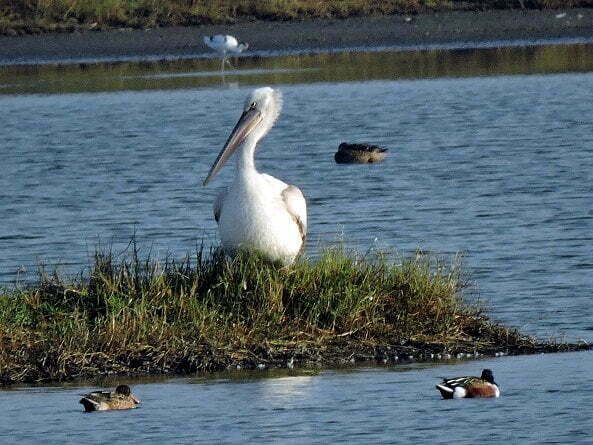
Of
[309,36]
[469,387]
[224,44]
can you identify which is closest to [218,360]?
[469,387]

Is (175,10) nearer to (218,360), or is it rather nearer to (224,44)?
(224,44)

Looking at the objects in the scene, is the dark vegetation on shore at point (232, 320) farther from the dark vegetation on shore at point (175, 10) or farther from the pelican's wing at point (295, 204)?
the dark vegetation on shore at point (175, 10)

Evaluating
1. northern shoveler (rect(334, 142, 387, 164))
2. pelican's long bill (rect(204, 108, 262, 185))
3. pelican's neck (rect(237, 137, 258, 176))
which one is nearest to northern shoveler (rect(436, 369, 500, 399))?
Answer: pelican's neck (rect(237, 137, 258, 176))

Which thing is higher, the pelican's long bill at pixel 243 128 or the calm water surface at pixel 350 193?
the pelican's long bill at pixel 243 128

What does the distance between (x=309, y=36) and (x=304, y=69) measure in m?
1.52

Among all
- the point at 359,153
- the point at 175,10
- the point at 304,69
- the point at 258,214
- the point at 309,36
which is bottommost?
the point at 304,69

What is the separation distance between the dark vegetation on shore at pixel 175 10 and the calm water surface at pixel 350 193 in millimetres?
1000

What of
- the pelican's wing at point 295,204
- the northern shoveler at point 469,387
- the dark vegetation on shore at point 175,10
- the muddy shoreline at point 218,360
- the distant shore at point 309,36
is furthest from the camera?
the dark vegetation on shore at point 175,10

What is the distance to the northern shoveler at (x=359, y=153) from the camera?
64.1 feet

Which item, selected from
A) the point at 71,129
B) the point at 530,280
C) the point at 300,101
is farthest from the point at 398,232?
the point at 300,101

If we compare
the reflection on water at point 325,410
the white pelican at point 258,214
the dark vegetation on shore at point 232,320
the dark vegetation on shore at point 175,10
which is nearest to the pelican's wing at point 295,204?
the white pelican at point 258,214

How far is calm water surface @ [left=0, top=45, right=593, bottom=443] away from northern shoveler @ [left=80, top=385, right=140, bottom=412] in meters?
0.06

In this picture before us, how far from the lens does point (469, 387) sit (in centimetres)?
750

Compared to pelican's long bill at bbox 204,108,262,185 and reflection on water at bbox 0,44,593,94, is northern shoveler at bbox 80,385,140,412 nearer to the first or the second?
pelican's long bill at bbox 204,108,262,185
